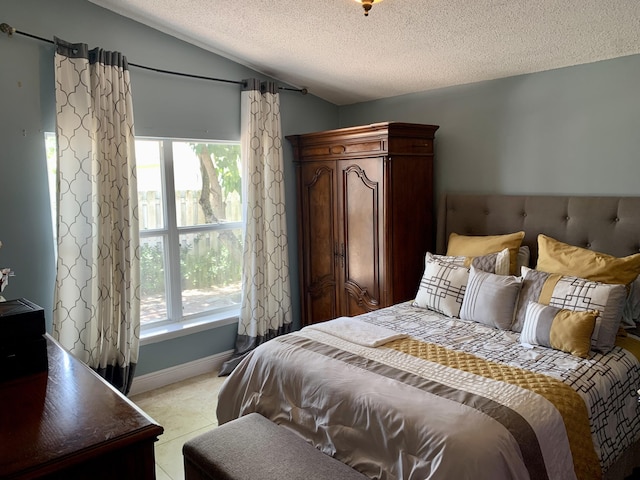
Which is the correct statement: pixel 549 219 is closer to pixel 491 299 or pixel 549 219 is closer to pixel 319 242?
pixel 491 299

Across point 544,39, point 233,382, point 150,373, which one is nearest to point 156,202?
point 150,373

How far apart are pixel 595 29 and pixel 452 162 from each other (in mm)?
1330

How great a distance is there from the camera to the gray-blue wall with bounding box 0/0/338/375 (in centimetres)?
288

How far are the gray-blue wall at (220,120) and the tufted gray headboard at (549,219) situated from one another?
109 millimetres

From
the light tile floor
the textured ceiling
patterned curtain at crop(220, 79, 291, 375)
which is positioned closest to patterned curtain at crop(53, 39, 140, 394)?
the light tile floor

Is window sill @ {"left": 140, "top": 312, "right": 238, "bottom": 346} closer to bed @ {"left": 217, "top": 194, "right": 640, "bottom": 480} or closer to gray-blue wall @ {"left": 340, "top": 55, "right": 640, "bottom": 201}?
bed @ {"left": 217, "top": 194, "right": 640, "bottom": 480}

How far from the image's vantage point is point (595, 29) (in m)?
2.54

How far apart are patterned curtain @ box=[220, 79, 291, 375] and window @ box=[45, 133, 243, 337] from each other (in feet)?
0.72

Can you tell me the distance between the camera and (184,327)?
→ 12.2ft

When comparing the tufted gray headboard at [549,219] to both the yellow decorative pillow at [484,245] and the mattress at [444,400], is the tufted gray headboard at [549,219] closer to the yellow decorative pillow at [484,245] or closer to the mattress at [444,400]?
the yellow decorative pillow at [484,245]

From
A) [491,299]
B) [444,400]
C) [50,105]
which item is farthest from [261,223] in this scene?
[444,400]

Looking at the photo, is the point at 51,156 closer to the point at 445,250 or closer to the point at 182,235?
the point at 182,235

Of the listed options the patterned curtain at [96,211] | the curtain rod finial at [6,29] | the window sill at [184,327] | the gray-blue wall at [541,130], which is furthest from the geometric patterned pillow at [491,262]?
the curtain rod finial at [6,29]

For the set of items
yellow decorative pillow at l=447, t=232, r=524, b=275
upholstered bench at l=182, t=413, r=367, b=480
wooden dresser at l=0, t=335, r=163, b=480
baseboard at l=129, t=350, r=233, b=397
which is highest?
yellow decorative pillow at l=447, t=232, r=524, b=275
